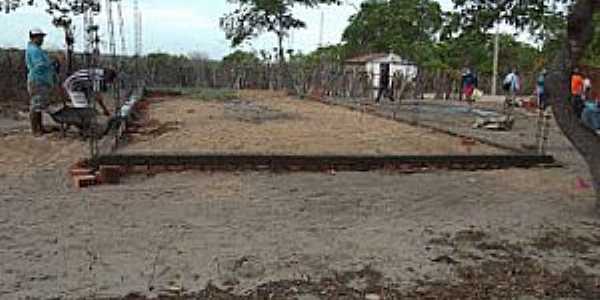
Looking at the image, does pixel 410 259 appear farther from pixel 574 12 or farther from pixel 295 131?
pixel 295 131

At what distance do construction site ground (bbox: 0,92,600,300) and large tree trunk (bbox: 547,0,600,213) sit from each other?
557 mm

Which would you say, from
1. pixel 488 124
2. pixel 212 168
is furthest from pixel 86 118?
pixel 488 124

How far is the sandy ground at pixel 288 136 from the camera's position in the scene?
9156mm

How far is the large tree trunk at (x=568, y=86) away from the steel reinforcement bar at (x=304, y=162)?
7.40 feet

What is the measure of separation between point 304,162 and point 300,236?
2824 mm

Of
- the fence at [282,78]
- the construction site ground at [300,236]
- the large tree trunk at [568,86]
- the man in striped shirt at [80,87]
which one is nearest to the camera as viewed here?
the construction site ground at [300,236]

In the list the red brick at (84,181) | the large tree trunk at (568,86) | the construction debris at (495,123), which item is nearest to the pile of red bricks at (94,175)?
the red brick at (84,181)

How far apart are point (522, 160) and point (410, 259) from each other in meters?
4.46

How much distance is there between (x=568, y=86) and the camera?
6.18 metres

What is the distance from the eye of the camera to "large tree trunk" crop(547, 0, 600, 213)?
5934 mm

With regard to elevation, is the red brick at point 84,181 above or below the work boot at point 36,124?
below

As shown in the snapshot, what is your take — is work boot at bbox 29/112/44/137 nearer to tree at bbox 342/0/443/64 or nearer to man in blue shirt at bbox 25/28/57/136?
man in blue shirt at bbox 25/28/57/136

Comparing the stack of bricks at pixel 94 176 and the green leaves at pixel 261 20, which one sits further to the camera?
the green leaves at pixel 261 20

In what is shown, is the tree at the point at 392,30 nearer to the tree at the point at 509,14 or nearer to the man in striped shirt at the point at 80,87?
the man in striped shirt at the point at 80,87
